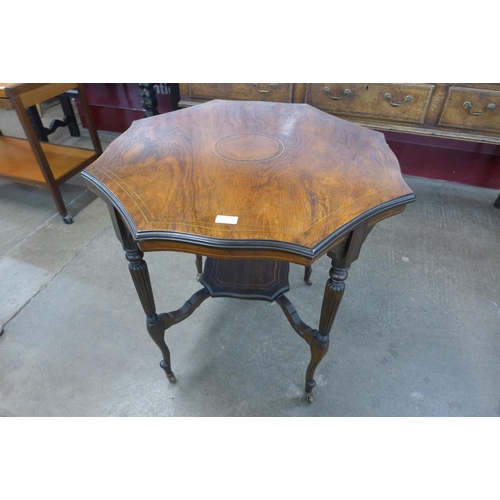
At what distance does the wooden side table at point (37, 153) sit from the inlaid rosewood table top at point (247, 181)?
909mm

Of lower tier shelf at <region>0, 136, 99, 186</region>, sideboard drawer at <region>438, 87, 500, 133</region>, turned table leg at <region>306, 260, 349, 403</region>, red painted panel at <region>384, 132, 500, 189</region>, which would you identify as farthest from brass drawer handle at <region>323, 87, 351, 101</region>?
lower tier shelf at <region>0, 136, 99, 186</region>

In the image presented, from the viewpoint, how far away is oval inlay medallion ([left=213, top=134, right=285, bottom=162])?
40.8 inches

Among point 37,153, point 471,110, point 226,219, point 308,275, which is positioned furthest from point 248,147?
point 37,153

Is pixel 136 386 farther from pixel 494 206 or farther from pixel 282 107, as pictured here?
pixel 494 206

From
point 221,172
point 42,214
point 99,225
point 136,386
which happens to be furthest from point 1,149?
point 221,172

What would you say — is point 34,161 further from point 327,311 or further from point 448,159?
point 448,159

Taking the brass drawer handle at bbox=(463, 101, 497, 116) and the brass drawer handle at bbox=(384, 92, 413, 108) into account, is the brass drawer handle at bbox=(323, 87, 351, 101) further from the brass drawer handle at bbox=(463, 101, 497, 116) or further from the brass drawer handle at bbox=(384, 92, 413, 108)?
the brass drawer handle at bbox=(463, 101, 497, 116)

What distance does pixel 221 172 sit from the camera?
961mm

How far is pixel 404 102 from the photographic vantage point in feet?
5.70

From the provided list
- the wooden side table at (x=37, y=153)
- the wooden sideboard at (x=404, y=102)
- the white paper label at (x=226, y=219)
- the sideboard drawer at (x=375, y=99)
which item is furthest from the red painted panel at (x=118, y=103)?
the white paper label at (x=226, y=219)

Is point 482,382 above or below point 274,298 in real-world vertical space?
below

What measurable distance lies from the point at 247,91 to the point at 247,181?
1.18 meters

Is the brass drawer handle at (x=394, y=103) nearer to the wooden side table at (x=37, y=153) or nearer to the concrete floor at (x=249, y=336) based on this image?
the concrete floor at (x=249, y=336)

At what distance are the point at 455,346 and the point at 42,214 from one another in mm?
2380
